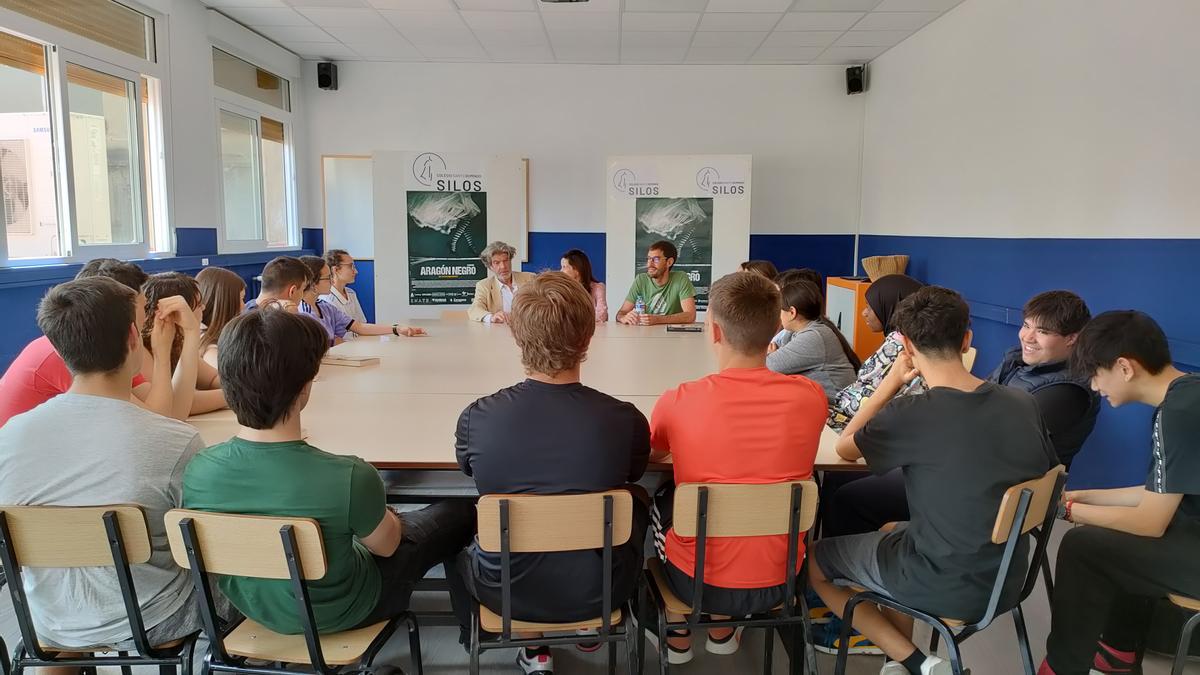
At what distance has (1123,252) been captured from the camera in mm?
3783

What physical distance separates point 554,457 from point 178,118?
5.23m

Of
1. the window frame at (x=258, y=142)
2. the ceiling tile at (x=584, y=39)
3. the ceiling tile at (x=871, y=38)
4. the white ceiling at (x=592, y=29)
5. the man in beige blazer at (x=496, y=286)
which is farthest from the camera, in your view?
the ceiling tile at (x=584, y=39)

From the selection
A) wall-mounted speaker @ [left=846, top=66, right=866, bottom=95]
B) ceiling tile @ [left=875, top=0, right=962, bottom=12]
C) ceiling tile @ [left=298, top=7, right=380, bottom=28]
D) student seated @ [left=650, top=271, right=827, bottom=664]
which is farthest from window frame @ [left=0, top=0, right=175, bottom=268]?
wall-mounted speaker @ [left=846, top=66, right=866, bottom=95]

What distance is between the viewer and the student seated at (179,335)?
2.38 metres

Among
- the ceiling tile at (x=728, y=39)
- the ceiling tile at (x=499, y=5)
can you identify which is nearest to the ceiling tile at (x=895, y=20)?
the ceiling tile at (x=728, y=39)

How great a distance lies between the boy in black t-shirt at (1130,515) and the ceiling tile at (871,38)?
498cm

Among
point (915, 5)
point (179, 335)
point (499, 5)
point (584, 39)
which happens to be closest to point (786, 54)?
point (915, 5)

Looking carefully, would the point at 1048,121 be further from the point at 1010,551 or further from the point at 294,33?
the point at 294,33

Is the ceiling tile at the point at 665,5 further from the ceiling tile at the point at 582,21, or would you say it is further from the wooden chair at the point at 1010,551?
the wooden chair at the point at 1010,551

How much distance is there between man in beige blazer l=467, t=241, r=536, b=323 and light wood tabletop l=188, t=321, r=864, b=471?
51 centimetres

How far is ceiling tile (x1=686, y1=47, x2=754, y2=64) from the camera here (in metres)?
6.86

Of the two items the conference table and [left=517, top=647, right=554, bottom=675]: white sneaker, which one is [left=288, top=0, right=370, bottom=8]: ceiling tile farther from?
[left=517, top=647, right=554, bottom=675]: white sneaker

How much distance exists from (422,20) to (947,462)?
565cm

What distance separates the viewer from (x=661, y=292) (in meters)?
5.36
